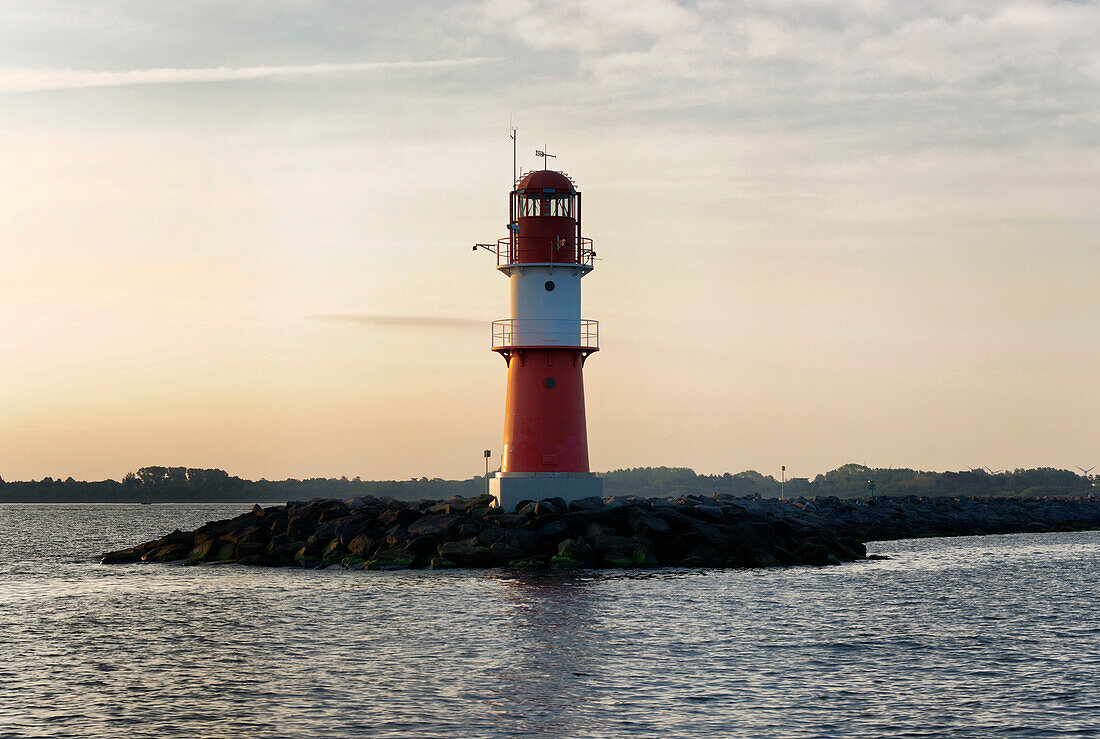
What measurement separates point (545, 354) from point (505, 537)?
5.85 meters

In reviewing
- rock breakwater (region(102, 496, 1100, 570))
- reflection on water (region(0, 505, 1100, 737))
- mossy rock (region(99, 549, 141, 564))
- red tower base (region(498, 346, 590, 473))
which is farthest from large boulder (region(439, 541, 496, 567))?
mossy rock (region(99, 549, 141, 564))

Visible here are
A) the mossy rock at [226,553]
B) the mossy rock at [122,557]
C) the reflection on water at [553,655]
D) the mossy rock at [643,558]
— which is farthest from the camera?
the mossy rock at [122,557]

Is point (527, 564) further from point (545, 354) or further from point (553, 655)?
point (553, 655)

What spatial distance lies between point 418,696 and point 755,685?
5.17m

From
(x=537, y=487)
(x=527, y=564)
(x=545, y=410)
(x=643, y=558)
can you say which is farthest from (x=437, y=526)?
(x=643, y=558)

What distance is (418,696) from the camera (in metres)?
16.9

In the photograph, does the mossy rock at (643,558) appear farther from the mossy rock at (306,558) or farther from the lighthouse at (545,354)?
the mossy rock at (306,558)

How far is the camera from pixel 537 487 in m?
35.8

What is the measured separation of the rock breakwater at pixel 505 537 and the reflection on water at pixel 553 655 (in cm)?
174

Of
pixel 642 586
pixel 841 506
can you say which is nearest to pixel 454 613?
pixel 642 586

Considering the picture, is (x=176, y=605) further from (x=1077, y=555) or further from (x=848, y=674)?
(x=1077, y=555)

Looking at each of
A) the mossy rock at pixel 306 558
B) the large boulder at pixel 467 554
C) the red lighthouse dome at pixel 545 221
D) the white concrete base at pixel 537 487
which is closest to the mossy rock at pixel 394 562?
Result: the large boulder at pixel 467 554

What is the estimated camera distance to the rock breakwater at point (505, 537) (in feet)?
110

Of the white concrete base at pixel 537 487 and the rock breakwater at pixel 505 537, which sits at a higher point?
the white concrete base at pixel 537 487
